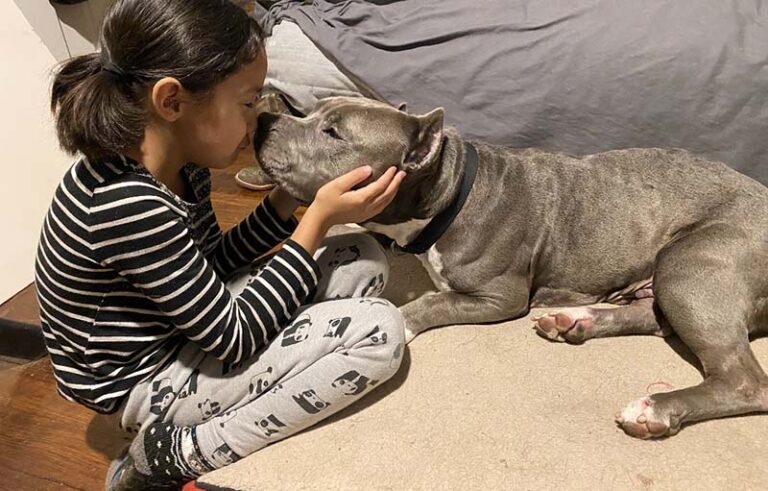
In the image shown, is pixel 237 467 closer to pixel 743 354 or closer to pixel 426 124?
pixel 426 124

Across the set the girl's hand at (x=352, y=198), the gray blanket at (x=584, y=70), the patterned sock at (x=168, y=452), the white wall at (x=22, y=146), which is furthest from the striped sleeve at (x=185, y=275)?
the white wall at (x=22, y=146)

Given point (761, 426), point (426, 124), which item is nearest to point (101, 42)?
point (426, 124)

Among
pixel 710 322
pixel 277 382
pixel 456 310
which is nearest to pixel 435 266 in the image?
pixel 456 310

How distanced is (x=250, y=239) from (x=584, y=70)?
1267 millimetres

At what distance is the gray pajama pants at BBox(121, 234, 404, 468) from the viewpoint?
1.71 m

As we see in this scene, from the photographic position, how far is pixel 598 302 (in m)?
2.21

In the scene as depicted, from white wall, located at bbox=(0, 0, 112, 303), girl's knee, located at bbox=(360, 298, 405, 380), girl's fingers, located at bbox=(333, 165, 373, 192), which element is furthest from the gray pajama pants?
white wall, located at bbox=(0, 0, 112, 303)

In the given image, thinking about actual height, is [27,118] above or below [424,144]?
above

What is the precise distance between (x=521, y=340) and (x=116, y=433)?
128 centimetres

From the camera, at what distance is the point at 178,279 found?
152 centimetres

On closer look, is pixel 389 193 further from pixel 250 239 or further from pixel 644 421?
pixel 644 421

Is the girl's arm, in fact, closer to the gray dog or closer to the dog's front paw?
the gray dog

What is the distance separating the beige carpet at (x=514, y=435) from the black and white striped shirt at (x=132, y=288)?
34 cm

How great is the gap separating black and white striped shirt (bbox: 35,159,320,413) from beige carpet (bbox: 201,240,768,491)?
34 centimetres
